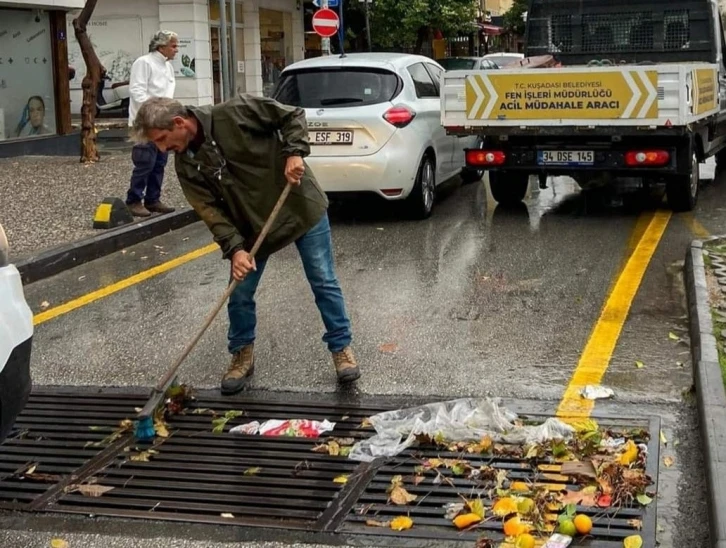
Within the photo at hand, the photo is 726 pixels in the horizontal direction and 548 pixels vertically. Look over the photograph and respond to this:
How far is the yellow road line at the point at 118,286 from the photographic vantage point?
7348 mm

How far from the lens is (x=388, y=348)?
20.3 ft

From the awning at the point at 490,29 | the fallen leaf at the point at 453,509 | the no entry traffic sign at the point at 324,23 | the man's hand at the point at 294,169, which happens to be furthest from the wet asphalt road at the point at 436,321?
the awning at the point at 490,29

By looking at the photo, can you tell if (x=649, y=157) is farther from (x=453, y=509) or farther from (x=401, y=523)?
(x=401, y=523)

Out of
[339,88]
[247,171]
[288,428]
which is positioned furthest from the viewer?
[339,88]

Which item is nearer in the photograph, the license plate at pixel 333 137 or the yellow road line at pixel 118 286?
the yellow road line at pixel 118 286

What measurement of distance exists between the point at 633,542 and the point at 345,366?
2214 millimetres

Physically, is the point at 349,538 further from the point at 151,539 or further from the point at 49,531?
the point at 49,531

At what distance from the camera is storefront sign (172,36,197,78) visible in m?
25.1

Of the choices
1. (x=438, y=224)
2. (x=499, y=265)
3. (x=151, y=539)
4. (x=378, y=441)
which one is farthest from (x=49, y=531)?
(x=438, y=224)

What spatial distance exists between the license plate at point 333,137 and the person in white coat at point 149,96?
1655mm

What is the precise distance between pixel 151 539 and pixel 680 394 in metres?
2.71

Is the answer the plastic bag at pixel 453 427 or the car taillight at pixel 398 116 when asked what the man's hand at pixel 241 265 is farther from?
the car taillight at pixel 398 116

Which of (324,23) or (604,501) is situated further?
(324,23)

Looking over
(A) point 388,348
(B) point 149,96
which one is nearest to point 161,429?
(A) point 388,348
